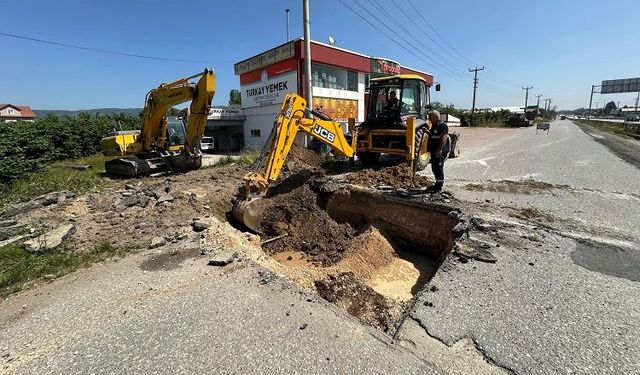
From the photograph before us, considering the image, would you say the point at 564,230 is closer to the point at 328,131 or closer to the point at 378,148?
the point at 328,131

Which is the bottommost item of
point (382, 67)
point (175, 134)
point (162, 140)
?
point (162, 140)

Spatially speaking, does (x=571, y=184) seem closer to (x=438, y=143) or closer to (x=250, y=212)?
(x=438, y=143)

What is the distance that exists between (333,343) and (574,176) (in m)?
9.65

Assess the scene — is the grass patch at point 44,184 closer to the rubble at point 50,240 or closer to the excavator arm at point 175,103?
the excavator arm at point 175,103

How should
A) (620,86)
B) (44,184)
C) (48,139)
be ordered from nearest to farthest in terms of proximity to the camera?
(44,184) < (48,139) < (620,86)

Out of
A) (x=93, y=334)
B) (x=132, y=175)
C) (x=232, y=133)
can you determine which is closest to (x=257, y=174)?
(x=93, y=334)

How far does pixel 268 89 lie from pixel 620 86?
278ft

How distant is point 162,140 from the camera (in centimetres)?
1198

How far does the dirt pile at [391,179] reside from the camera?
7.75 metres

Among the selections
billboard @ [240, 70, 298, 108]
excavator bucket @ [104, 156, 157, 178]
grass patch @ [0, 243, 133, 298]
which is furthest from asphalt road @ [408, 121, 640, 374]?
billboard @ [240, 70, 298, 108]

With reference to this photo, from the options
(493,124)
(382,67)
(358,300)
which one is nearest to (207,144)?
A: (382,67)

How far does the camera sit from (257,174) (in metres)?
6.43

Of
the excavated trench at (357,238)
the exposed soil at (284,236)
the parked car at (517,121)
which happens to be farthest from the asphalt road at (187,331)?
A: the parked car at (517,121)

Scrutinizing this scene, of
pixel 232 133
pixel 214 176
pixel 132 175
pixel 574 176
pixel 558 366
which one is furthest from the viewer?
pixel 232 133
